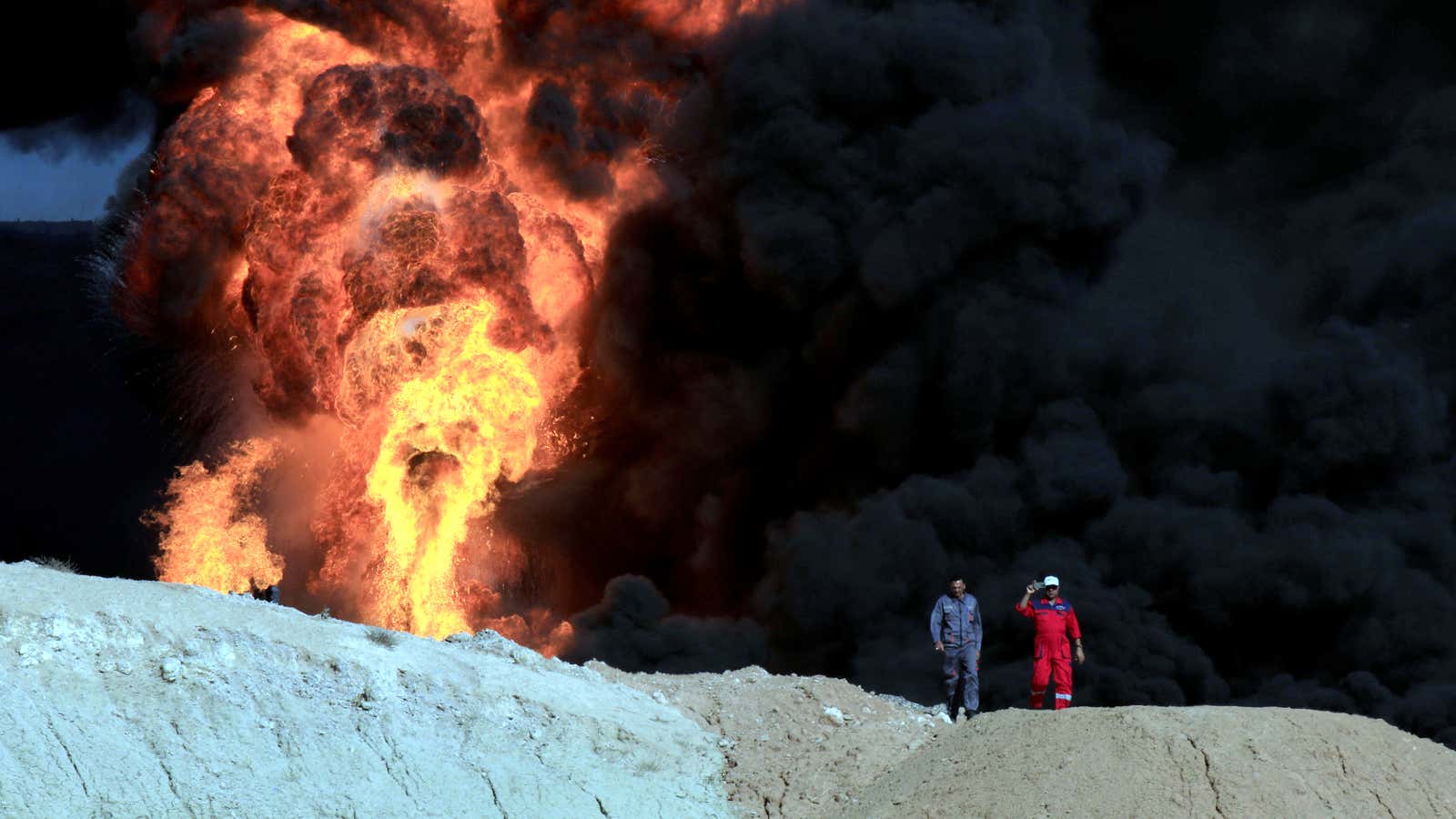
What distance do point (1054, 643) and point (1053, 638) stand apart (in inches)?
3.5

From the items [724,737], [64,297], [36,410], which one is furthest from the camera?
[64,297]

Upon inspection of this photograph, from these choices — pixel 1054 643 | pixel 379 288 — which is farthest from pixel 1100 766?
pixel 379 288

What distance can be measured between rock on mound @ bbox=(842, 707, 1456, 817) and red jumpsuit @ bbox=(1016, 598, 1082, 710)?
7.38ft

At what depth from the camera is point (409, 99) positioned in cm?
4184

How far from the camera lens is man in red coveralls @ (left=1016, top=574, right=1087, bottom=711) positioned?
22.5 meters

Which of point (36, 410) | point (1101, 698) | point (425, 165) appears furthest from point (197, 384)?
point (36, 410)

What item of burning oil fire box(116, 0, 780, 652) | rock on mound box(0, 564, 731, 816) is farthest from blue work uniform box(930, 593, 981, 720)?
burning oil fire box(116, 0, 780, 652)

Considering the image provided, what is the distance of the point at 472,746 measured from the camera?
19953mm

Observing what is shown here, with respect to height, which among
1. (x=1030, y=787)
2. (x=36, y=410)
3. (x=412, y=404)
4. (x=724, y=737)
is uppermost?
(x=1030, y=787)

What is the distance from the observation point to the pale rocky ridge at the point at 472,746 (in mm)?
17078

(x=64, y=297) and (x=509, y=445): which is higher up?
(x=509, y=445)

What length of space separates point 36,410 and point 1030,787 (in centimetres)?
7029

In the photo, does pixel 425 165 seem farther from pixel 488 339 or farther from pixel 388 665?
pixel 388 665

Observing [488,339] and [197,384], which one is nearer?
[488,339]
